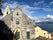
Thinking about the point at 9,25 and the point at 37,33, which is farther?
the point at 37,33

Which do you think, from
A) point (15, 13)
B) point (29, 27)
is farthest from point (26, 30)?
point (15, 13)

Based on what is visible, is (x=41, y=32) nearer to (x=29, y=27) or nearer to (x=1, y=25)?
(x=29, y=27)

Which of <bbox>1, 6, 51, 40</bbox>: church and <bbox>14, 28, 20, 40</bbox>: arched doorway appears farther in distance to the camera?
<bbox>14, 28, 20, 40</bbox>: arched doorway

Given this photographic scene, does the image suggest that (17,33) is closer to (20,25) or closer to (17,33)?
(17,33)

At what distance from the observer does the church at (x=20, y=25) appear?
44.7 metres

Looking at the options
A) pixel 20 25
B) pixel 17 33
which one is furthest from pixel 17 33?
pixel 20 25

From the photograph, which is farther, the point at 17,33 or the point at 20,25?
the point at 17,33

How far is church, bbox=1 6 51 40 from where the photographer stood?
1758 inches

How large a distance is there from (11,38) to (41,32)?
7494mm

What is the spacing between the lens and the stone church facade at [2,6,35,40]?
44656 millimetres

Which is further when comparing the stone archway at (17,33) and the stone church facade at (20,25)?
the stone archway at (17,33)

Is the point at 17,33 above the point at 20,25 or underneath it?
underneath

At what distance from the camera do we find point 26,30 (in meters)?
45.0

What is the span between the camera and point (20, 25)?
4500 cm
